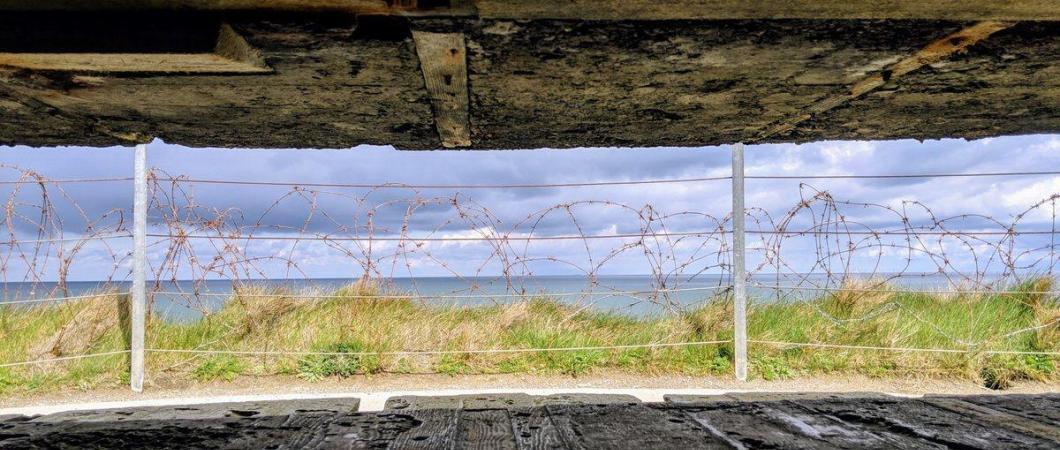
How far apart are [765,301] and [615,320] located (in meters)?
1.13

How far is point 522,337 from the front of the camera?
5.14 metres

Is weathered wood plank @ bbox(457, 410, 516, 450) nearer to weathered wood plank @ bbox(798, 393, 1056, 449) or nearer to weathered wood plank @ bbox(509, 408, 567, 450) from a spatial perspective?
weathered wood plank @ bbox(509, 408, 567, 450)

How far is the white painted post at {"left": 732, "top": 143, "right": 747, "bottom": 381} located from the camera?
15.8 feet

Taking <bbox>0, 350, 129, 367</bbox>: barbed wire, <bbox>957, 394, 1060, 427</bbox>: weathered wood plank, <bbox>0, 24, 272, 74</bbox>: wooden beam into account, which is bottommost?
<bbox>0, 350, 129, 367</bbox>: barbed wire

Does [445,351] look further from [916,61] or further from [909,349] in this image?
[916,61]

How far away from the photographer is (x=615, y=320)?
566 centimetres

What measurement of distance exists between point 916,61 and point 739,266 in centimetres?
367

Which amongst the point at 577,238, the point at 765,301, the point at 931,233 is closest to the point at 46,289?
the point at 577,238

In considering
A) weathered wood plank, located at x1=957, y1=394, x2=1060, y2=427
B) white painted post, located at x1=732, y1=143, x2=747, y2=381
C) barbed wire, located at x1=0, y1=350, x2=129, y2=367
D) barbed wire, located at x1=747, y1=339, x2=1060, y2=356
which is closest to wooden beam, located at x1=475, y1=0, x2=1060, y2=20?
weathered wood plank, located at x1=957, y1=394, x2=1060, y2=427

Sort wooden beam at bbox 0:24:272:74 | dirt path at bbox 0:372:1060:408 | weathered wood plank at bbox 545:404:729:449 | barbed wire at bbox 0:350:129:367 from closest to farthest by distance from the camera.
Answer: wooden beam at bbox 0:24:272:74 < weathered wood plank at bbox 545:404:729:449 < dirt path at bbox 0:372:1060:408 < barbed wire at bbox 0:350:129:367

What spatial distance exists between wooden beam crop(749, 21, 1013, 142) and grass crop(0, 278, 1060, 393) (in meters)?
3.49

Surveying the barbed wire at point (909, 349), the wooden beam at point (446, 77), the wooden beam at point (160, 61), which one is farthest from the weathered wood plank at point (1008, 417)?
the barbed wire at point (909, 349)

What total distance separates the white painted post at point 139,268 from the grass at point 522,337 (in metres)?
0.15

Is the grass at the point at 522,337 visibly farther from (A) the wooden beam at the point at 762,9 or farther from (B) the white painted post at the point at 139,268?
(A) the wooden beam at the point at 762,9
